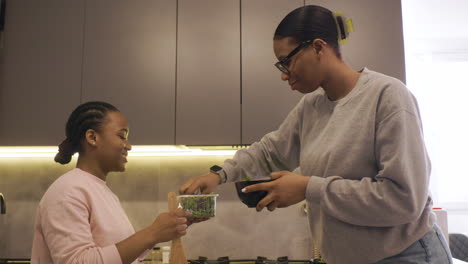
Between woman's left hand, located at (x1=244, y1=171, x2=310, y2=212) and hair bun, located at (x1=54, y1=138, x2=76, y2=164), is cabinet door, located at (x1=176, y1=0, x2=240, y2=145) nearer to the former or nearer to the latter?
hair bun, located at (x1=54, y1=138, x2=76, y2=164)

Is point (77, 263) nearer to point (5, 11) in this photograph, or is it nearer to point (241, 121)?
point (241, 121)

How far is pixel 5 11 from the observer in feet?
7.97

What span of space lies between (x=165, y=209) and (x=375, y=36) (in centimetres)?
Answer: 160

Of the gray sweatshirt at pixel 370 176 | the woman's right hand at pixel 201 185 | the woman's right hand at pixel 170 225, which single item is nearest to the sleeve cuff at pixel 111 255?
the woman's right hand at pixel 170 225

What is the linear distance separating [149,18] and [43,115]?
0.80 metres

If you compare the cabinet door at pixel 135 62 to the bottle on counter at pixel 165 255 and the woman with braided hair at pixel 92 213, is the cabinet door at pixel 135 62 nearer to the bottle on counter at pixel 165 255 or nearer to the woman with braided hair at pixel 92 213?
the bottle on counter at pixel 165 255

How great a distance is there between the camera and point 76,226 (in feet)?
4.00

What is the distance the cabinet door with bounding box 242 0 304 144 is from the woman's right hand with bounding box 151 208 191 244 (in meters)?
1.03

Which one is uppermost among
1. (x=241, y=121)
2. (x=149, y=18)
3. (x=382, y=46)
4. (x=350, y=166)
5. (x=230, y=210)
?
(x=149, y=18)

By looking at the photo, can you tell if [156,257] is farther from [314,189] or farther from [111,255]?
[314,189]

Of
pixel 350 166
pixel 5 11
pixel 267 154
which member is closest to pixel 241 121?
pixel 267 154

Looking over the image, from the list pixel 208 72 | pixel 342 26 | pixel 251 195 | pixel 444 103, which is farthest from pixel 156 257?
pixel 444 103

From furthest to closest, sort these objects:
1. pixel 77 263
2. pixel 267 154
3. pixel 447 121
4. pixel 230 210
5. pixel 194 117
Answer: pixel 447 121, pixel 230 210, pixel 194 117, pixel 267 154, pixel 77 263

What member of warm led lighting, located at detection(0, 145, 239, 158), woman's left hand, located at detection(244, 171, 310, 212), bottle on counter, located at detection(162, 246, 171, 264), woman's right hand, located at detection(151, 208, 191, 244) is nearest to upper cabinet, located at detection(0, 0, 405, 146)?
warm led lighting, located at detection(0, 145, 239, 158)
